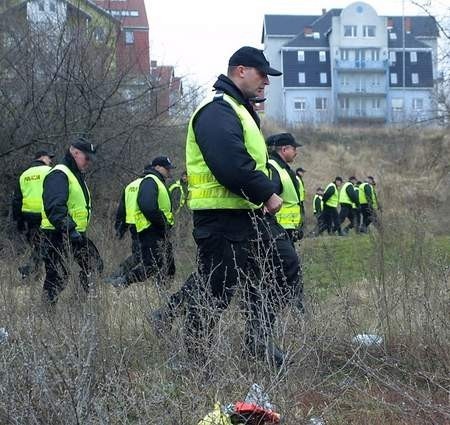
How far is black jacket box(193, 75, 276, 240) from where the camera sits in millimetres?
4203

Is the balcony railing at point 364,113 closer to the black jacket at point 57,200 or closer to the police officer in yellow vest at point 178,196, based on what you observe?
the police officer in yellow vest at point 178,196

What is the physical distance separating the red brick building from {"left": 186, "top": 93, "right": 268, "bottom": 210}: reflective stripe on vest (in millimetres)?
9774

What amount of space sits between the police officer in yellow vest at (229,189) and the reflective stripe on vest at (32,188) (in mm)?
5347

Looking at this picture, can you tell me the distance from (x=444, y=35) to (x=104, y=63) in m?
10.8

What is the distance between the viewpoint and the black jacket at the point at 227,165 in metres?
4.20

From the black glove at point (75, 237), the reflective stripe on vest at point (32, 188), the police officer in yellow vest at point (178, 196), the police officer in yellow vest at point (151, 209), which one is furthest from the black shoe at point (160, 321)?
the police officer in yellow vest at point (178, 196)

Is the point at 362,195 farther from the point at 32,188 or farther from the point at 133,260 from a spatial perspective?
the point at 133,260

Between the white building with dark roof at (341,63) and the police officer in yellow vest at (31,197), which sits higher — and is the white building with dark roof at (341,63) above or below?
above

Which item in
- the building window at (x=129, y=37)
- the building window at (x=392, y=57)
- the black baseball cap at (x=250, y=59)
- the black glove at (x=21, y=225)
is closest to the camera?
the black baseball cap at (x=250, y=59)

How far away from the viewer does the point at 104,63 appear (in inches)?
552

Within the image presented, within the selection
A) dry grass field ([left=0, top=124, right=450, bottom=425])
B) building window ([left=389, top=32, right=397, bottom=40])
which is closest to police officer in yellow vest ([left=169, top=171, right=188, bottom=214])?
dry grass field ([left=0, top=124, right=450, bottom=425])

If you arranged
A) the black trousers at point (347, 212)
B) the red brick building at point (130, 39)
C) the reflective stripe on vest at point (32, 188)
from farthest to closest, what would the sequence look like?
1. the black trousers at point (347, 212)
2. the red brick building at point (130, 39)
3. the reflective stripe on vest at point (32, 188)

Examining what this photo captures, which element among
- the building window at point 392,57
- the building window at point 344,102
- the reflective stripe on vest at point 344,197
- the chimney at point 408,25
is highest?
the chimney at point 408,25

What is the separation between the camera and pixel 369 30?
66.5m
